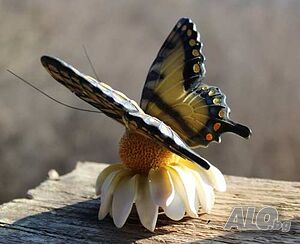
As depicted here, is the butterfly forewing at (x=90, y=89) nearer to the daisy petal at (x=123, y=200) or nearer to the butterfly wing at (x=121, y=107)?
the butterfly wing at (x=121, y=107)

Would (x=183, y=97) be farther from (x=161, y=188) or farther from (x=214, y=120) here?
(x=161, y=188)

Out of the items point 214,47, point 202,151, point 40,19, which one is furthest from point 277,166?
point 40,19

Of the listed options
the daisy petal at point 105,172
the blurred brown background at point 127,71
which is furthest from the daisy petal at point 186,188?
the blurred brown background at point 127,71

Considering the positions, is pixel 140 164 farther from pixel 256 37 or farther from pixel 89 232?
pixel 256 37

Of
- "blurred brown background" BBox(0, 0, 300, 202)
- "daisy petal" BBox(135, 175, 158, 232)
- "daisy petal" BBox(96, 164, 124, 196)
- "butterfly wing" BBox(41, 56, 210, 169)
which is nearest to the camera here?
"butterfly wing" BBox(41, 56, 210, 169)

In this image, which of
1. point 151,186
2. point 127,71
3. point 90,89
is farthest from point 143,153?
point 127,71

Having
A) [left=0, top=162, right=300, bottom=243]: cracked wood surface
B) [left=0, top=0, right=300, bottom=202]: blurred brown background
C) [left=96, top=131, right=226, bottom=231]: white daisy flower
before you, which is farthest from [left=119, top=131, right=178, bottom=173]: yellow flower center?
[left=0, top=0, right=300, bottom=202]: blurred brown background

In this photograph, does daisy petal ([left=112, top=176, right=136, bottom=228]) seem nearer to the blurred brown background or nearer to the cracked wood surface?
the cracked wood surface
